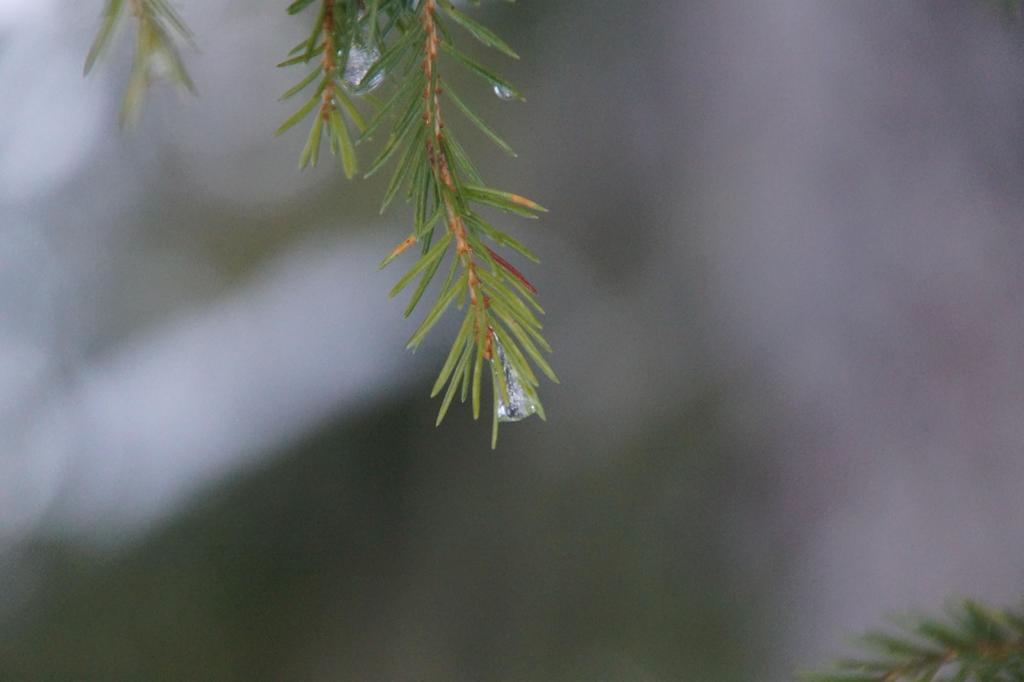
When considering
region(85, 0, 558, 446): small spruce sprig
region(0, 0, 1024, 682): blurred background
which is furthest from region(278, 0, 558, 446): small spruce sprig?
region(0, 0, 1024, 682): blurred background

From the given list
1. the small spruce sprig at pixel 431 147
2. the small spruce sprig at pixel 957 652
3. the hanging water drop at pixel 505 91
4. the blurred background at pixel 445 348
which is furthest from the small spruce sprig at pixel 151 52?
the blurred background at pixel 445 348

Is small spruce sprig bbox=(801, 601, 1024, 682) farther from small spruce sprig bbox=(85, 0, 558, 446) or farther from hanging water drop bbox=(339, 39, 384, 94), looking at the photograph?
hanging water drop bbox=(339, 39, 384, 94)

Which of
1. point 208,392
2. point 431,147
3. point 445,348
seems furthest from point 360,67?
point 208,392

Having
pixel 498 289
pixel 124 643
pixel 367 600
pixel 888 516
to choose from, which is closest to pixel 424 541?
pixel 367 600

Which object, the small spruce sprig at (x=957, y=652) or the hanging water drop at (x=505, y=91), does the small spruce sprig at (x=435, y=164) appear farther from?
the small spruce sprig at (x=957, y=652)

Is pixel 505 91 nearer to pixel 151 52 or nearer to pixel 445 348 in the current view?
pixel 151 52

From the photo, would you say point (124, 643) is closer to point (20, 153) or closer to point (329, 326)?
point (329, 326)
